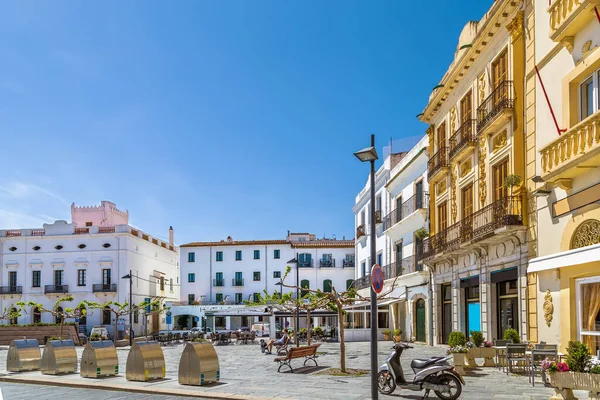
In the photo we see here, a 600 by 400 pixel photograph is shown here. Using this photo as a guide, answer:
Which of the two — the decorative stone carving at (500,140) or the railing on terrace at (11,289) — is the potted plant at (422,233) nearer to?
the decorative stone carving at (500,140)

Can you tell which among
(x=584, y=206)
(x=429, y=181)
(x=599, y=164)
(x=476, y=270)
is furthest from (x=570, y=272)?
(x=429, y=181)

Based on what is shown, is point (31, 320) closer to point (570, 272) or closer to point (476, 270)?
point (476, 270)

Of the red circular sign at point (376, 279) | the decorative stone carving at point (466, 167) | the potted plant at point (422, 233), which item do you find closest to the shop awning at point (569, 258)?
the red circular sign at point (376, 279)

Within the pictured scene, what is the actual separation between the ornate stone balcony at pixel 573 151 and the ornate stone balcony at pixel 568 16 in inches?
105

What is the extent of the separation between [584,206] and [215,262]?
5346 centimetres

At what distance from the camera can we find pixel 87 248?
57719mm

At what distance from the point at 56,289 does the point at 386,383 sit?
49.5 meters

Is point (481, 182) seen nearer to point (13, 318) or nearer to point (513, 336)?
point (513, 336)

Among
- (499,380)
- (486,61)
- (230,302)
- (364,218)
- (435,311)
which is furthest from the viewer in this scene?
(230,302)

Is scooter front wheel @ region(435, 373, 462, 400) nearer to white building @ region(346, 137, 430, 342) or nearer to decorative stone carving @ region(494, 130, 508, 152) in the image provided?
decorative stone carving @ region(494, 130, 508, 152)

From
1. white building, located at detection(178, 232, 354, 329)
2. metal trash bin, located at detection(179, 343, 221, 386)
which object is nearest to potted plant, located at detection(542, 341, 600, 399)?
metal trash bin, located at detection(179, 343, 221, 386)

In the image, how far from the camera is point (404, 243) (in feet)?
116

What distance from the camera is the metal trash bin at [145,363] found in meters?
16.8

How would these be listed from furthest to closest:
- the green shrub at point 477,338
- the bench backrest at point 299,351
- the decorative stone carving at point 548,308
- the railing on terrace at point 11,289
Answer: the railing on terrace at point 11,289 → the bench backrest at point 299,351 → the green shrub at point 477,338 → the decorative stone carving at point 548,308
